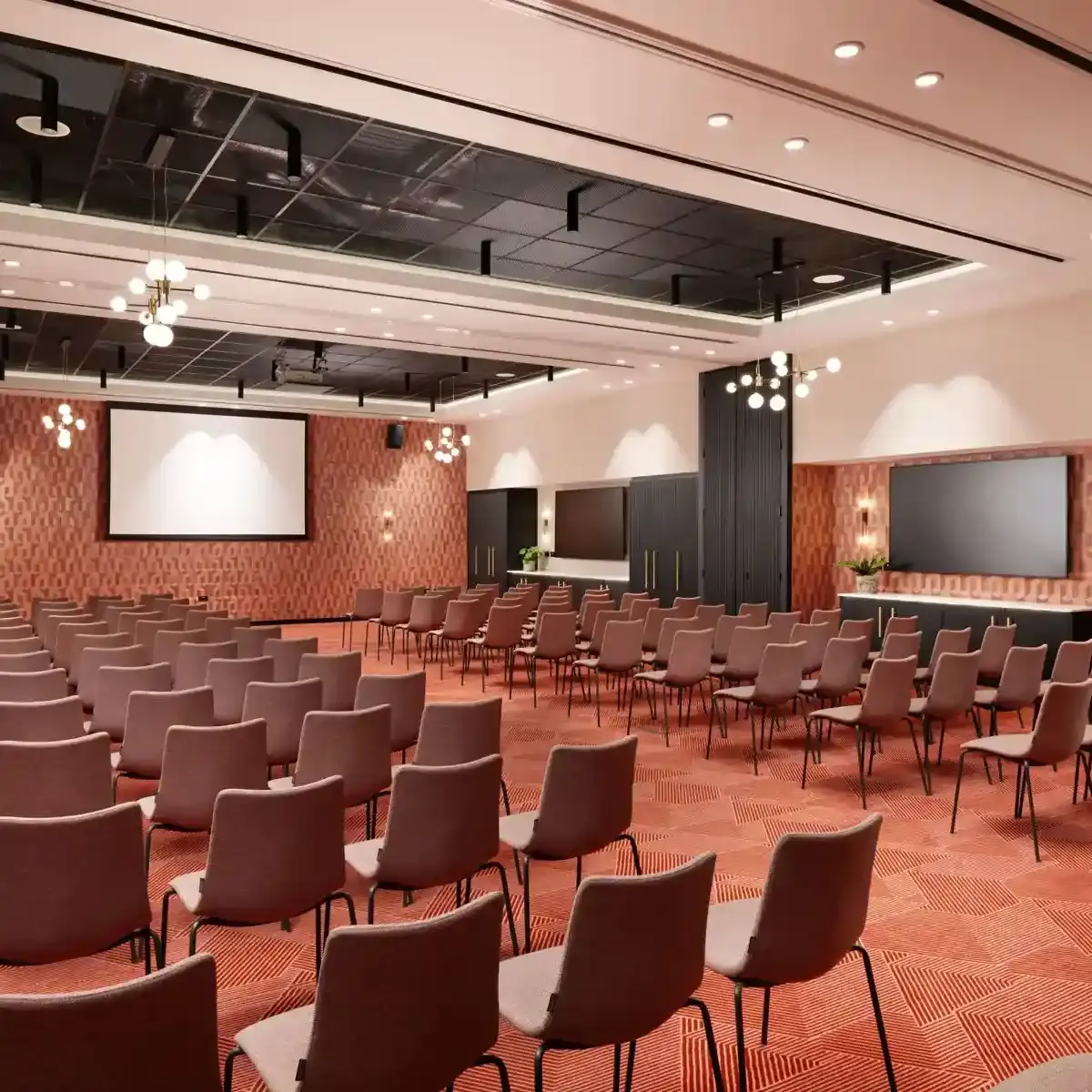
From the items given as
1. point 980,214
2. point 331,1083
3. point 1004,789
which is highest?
point 980,214

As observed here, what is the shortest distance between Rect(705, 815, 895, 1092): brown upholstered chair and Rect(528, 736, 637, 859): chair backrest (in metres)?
1.09

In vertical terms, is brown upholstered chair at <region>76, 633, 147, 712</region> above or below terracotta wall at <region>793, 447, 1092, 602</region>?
below

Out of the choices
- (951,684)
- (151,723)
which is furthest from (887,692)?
(151,723)

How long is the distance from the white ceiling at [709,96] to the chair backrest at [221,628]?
3.47 metres

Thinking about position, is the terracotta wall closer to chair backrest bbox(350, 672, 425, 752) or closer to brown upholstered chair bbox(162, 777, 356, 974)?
chair backrest bbox(350, 672, 425, 752)

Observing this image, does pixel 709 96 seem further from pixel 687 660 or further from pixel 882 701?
pixel 687 660

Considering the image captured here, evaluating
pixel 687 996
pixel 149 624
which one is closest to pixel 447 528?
pixel 149 624

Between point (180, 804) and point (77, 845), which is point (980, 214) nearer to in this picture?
point (180, 804)

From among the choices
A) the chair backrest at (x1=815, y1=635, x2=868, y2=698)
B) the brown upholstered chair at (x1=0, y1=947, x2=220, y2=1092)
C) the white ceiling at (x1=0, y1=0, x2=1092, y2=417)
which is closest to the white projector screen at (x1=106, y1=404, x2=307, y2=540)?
the white ceiling at (x1=0, y1=0, x2=1092, y2=417)

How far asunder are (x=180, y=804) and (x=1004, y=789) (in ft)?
18.2

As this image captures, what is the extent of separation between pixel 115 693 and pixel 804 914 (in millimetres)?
4897

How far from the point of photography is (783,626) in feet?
31.2

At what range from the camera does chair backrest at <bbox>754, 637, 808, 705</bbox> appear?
7.62 m

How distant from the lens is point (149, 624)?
30.4 feet
